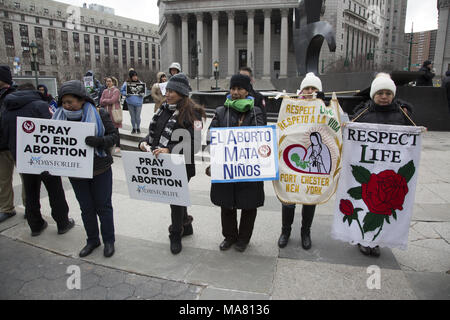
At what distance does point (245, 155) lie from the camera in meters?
3.45

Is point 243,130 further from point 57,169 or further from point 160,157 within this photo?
point 57,169

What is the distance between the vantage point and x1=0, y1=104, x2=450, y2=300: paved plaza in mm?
2990

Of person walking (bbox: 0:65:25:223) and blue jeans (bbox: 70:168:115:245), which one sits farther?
person walking (bbox: 0:65:25:223)

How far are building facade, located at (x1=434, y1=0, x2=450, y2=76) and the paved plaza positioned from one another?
237 ft

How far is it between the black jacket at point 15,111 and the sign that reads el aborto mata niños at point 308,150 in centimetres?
323

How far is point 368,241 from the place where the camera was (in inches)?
138

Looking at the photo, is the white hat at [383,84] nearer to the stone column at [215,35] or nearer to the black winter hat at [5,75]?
the black winter hat at [5,75]

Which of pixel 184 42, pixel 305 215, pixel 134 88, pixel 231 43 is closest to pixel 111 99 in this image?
pixel 134 88

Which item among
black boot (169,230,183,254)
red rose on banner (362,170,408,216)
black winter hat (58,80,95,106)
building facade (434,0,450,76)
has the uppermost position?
building facade (434,0,450,76)

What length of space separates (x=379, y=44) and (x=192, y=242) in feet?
423

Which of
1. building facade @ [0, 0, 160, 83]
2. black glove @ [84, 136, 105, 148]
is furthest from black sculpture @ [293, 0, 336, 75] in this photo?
building facade @ [0, 0, 160, 83]

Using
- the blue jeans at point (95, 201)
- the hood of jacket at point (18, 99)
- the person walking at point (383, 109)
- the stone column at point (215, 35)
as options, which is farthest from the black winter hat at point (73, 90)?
the stone column at point (215, 35)

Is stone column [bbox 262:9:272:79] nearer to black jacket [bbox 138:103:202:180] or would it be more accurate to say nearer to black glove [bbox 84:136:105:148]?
black jacket [bbox 138:103:202:180]

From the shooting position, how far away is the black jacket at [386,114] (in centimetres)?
350
